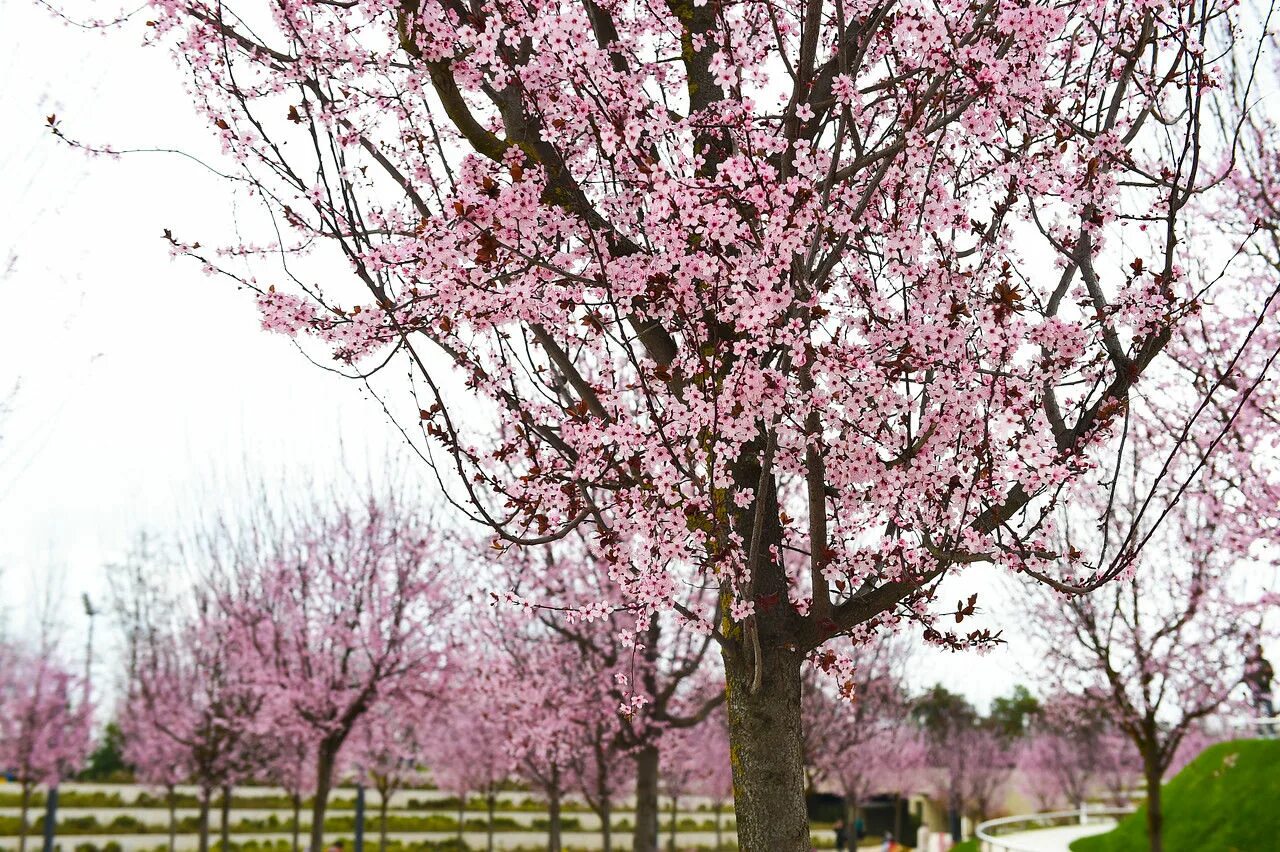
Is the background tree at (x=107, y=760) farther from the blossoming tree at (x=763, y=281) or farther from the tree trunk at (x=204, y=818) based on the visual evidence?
the blossoming tree at (x=763, y=281)

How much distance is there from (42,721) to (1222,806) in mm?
27142

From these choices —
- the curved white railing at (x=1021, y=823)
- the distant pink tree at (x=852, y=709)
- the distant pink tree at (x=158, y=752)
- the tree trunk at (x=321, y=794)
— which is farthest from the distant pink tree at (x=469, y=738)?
the curved white railing at (x=1021, y=823)

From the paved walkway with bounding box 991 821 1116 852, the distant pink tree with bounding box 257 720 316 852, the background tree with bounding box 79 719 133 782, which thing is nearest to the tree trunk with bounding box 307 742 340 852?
the distant pink tree with bounding box 257 720 316 852

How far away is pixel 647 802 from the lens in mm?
11242

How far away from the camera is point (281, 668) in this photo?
13633 millimetres

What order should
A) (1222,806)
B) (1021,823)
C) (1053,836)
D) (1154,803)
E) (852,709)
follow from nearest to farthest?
(1154,803), (1222,806), (852,709), (1053,836), (1021,823)

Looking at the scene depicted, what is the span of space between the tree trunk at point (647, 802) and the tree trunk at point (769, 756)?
23.9ft

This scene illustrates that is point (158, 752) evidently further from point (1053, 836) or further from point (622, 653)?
point (1053, 836)

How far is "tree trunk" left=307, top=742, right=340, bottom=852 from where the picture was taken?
1217 centimetres

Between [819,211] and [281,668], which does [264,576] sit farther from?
[819,211]

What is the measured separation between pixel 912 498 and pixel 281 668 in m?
11.7

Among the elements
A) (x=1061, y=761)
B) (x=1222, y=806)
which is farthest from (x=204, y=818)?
(x=1061, y=761)

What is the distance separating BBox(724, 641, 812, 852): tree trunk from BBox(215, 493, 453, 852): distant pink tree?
32.1 feet

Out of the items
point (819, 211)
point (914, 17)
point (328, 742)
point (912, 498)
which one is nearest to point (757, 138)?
point (819, 211)
